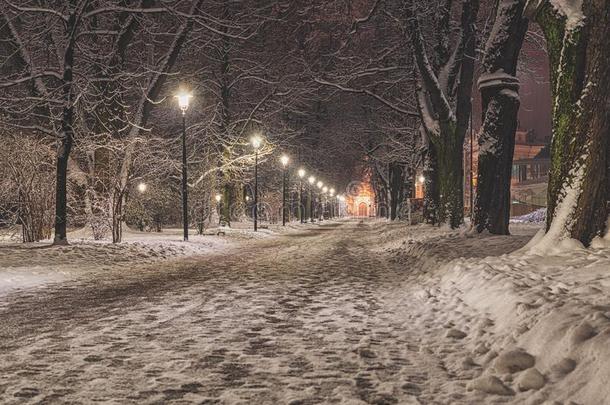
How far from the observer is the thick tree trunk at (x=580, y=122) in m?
7.33

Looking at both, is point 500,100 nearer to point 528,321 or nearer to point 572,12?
point 572,12

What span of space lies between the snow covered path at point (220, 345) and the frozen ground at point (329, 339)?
2 cm

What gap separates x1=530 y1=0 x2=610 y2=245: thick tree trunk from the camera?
24.1 feet

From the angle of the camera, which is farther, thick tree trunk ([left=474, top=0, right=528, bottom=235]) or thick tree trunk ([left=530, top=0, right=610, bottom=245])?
thick tree trunk ([left=474, top=0, right=528, bottom=235])

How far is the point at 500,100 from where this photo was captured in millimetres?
13266

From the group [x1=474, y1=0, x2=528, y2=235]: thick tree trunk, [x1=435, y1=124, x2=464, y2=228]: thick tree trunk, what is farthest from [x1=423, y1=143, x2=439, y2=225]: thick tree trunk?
[x1=474, y1=0, x2=528, y2=235]: thick tree trunk

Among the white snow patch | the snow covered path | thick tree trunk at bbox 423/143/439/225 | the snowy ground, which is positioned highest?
the white snow patch

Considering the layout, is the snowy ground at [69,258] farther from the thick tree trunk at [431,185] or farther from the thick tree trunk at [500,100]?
the thick tree trunk at [431,185]

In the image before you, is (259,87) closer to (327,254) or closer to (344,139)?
(344,139)

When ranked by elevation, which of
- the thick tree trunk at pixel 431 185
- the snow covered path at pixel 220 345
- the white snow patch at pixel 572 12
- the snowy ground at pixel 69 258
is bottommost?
the snow covered path at pixel 220 345

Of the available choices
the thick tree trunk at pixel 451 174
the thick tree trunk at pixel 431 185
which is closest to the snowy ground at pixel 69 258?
the thick tree trunk at pixel 451 174

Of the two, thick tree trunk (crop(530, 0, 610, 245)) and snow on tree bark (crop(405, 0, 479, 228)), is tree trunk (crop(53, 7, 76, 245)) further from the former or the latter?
thick tree trunk (crop(530, 0, 610, 245))

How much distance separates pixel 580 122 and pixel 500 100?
19.6 ft

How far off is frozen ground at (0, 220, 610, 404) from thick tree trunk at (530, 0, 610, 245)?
53 centimetres
